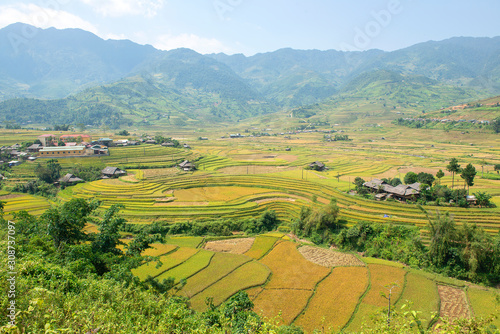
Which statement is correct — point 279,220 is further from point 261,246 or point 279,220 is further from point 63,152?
point 63,152

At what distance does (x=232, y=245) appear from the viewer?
2906cm

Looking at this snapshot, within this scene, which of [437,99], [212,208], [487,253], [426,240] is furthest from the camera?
[437,99]

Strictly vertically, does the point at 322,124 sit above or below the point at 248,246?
above

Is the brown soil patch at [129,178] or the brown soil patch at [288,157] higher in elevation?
the brown soil patch at [129,178]

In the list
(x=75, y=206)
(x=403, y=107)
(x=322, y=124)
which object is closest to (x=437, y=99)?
(x=403, y=107)

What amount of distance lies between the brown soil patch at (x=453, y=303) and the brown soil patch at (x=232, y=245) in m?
16.3

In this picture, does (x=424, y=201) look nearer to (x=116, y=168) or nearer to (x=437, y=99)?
(x=116, y=168)

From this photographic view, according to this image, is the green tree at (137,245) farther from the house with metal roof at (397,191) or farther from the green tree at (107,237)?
the house with metal roof at (397,191)

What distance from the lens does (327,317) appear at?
58.3 ft

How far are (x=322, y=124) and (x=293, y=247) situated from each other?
433 feet

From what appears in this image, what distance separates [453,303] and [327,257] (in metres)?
9.81

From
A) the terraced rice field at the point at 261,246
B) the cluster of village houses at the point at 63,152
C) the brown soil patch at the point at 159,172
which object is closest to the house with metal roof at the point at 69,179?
the cluster of village houses at the point at 63,152

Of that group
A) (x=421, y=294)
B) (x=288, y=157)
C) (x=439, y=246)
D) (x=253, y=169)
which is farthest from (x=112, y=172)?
(x=439, y=246)

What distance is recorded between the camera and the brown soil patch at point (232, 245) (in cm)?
2786
